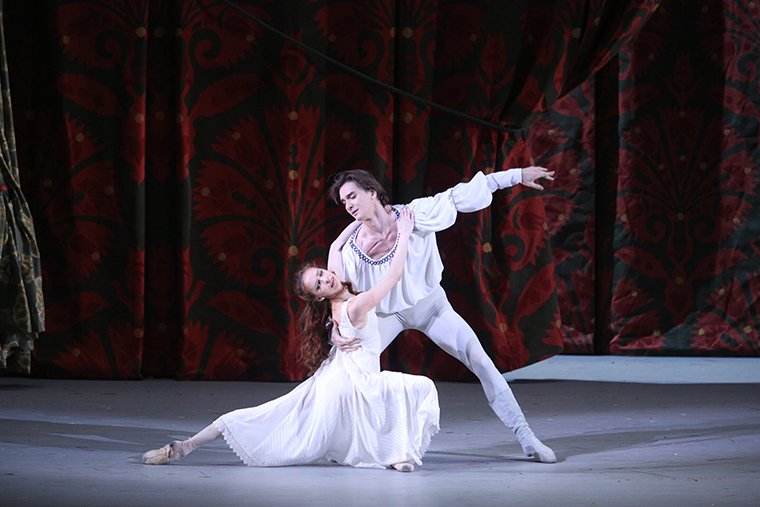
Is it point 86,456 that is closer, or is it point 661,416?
point 86,456

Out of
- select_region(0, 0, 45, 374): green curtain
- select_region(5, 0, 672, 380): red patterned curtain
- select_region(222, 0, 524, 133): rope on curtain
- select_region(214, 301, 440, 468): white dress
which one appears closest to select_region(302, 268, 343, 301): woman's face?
select_region(214, 301, 440, 468): white dress

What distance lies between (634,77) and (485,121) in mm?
1072

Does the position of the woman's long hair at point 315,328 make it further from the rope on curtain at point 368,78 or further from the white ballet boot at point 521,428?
the rope on curtain at point 368,78

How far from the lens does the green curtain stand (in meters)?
3.27

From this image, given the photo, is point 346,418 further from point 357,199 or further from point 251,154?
→ point 251,154

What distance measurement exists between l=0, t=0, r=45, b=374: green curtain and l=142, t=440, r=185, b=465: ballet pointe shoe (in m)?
1.37

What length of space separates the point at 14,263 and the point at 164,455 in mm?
1541

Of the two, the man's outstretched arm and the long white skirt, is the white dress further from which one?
the man's outstretched arm

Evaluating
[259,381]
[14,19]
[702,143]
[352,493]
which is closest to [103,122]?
[14,19]

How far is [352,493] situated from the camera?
1875 mm

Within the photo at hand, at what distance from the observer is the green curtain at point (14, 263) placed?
3.27m

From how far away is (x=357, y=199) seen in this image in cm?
239

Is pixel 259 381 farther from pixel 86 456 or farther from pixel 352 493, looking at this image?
pixel 352 493

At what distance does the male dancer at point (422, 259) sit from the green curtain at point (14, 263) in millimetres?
1558
